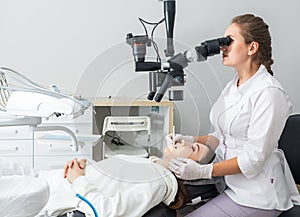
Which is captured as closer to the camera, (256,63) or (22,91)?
(22,91)

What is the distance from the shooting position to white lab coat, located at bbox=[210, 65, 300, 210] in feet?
4.08

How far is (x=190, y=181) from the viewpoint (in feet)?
4.41

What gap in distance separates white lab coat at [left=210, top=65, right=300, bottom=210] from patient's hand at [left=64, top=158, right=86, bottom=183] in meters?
0.52

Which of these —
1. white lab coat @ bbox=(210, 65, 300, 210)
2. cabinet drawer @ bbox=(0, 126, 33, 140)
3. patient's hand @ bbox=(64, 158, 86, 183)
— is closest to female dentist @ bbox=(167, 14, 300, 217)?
white lab coat @ bbox=(210, 65, 300, 210)

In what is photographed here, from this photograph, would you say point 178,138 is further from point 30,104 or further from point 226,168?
point 30,104

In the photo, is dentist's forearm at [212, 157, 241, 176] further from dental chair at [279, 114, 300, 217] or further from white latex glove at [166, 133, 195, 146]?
dental chair at [279, 114, 300, 217]

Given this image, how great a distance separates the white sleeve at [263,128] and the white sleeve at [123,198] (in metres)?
0.33

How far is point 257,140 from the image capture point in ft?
4.09

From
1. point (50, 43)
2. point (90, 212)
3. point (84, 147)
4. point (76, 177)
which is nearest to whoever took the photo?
point (90, 212)

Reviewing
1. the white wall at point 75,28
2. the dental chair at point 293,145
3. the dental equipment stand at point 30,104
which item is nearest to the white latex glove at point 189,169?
the dental equipment stand at point 30,104

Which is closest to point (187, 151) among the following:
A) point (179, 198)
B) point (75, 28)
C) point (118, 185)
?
point (179, 198)

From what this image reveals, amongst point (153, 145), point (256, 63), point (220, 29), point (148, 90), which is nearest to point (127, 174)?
point (153, 145)

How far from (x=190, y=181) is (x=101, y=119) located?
1.27 ft

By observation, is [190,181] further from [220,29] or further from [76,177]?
[220,29]
